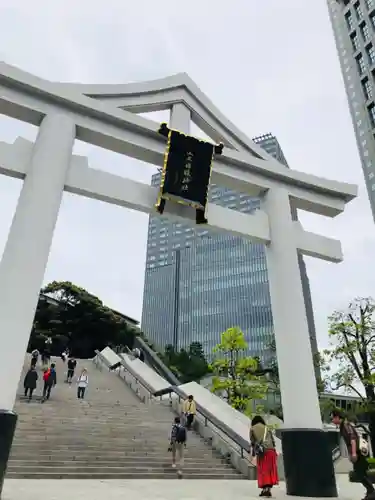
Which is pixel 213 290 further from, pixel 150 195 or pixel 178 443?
pixel 150 195

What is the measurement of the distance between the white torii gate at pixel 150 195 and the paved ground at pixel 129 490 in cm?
93

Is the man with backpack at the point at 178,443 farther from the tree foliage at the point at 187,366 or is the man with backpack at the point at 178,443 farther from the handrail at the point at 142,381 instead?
the tree foliage at the point at 187,366

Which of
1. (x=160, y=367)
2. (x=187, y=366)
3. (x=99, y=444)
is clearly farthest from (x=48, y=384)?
(x=187, y=366)

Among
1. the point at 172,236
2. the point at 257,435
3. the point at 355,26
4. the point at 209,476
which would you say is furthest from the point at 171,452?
the point at 172,236

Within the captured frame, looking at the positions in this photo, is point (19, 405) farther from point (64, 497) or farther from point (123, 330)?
point (123, 330)

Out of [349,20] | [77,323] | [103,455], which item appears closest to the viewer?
[103,455]

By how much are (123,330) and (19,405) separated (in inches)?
1030

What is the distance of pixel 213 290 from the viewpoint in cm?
7750

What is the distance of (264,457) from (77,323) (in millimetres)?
31398

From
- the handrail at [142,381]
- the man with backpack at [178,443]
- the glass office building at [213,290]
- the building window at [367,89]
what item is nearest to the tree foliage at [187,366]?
the handrail at [142,381]

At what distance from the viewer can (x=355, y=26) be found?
45062 mm

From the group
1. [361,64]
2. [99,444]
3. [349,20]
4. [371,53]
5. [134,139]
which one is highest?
[349,20]

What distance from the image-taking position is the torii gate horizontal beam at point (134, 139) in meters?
7.32

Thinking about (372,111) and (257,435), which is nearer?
(257,435)
